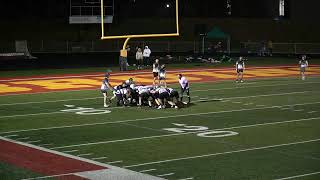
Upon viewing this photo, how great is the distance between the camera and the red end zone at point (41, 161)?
10.1 meters

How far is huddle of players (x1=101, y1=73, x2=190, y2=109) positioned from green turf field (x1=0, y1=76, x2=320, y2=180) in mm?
435

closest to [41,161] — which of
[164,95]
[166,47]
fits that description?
[164,95]

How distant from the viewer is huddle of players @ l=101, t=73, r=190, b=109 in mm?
17766

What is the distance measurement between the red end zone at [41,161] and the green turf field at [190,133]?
35 centimetres

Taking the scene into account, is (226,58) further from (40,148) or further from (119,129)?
(40,148)

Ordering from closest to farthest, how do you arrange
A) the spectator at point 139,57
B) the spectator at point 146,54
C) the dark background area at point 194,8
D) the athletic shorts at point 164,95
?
the athletic shorts at point 164,95, the spectator at point 139,57, the spectator at point 146,54, the dark background area at point 194,8

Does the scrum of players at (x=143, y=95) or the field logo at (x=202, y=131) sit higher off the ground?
the scrum of players at (x=143, y=95)

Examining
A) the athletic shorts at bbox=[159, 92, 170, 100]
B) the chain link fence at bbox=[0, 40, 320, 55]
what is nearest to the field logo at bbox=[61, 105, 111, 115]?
the athletic shorts at bbox=[159, 92, 170, 100]

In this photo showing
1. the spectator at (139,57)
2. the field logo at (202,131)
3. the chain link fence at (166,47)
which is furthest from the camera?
the chain link fence at (166,47)

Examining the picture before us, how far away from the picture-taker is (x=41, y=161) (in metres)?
10.8

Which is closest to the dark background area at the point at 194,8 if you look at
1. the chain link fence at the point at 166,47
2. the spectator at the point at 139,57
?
the chain link fence at the point at 166,47

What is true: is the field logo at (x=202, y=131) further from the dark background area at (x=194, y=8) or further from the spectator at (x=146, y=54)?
the dark background area at (x=194, y=8)

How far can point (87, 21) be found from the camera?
43281mm

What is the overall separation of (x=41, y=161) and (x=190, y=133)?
13.2ft
